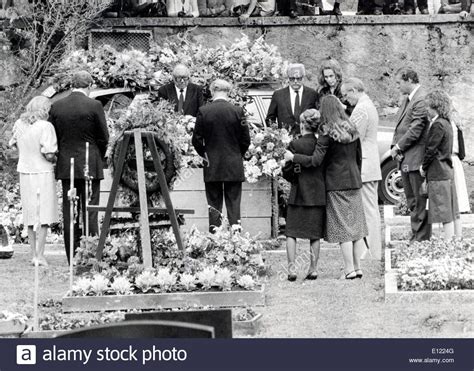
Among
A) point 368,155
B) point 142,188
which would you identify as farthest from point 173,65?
point 142,188

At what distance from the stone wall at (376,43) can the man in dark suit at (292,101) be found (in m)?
→ 6.26

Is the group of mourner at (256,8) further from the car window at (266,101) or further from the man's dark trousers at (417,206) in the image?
the man's dark trousers at (417,206)

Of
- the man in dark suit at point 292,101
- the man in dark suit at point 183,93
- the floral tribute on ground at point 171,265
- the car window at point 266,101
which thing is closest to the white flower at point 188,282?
the floral tribute on ground at point 171,265

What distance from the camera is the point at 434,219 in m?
13.6

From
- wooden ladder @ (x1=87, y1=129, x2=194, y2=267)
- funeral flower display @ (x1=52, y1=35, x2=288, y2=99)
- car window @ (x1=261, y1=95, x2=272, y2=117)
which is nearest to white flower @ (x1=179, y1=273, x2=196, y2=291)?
wooden ladder @ (x1=87, y1=129, x2=194, y2=267)

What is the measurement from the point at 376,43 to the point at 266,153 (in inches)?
267

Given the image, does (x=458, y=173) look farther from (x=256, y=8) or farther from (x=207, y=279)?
(x=256, y=8)

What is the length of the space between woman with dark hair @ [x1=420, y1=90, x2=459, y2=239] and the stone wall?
788 cm

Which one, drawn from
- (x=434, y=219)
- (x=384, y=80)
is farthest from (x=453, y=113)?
(x=384, y=80)

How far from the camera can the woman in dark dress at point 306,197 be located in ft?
41.2

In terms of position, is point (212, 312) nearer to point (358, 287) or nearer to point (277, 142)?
point (358, 287)

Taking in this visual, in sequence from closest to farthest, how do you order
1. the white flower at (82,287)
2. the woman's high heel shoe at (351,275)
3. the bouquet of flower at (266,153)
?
the white flower at (82,287) → the woman's high heel shoe at (351,275) → the bouquet of flower at (266,153)

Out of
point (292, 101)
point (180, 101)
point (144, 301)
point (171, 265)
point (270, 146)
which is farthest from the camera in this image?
point (180, 101)

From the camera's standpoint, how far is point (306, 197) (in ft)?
41.4
